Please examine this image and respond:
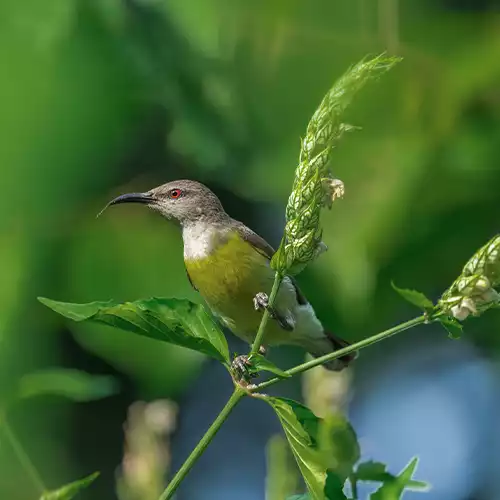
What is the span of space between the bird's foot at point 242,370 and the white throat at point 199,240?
111 cm

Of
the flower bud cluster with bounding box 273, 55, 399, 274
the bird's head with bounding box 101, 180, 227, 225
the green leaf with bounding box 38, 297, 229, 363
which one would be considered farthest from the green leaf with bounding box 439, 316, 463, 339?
the bird's head with bounding box 101, 180, 227, 225

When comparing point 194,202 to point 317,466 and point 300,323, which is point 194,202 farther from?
point 317,466

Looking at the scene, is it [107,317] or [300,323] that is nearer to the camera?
[107,317]

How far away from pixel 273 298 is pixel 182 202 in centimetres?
133

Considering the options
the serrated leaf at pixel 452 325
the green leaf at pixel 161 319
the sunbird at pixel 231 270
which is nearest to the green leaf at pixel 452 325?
the serrated leaf at pixel 452 325

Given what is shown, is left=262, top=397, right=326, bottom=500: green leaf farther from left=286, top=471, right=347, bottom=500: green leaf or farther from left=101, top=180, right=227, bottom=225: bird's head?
left=101, top=180, right=227, bottom=225: bird's head

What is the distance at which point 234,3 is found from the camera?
135 inches

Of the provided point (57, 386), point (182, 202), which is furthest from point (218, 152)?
point (57, 386)

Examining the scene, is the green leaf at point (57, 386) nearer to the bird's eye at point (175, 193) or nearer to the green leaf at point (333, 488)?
the green leaf at point (333, 488)

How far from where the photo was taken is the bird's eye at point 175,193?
7.81 ft

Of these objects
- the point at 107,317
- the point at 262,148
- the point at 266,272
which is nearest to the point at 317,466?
the point at 107,317

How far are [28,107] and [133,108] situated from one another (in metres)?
0.47

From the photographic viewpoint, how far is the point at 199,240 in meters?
2.35

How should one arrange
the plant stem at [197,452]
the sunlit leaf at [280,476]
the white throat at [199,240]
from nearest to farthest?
the plant stem at [197,452], the sunlit leaf at [280,476], the white throat at [199,240]
